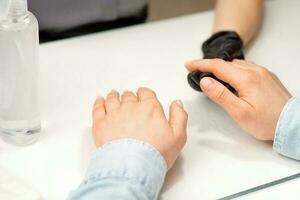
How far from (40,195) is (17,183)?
0.03 metres

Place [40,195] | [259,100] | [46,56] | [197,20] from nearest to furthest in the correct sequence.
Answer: [40,195] < [259,100] < [46,56] < [197,20]

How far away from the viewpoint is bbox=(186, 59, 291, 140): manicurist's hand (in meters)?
0.70

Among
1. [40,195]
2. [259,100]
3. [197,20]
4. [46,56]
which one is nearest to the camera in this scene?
[40,195]

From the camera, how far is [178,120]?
2.22ft

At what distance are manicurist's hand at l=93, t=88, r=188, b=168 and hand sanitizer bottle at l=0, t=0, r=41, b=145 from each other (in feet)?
0.25

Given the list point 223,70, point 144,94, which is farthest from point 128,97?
point 223,70

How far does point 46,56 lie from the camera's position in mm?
832

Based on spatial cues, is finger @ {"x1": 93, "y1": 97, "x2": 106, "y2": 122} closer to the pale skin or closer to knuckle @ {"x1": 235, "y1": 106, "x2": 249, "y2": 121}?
the pale skin

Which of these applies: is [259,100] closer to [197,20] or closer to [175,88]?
[175,88]

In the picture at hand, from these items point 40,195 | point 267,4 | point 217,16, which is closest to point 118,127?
point 40,195

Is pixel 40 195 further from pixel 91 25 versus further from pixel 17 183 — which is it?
pixel 91 25

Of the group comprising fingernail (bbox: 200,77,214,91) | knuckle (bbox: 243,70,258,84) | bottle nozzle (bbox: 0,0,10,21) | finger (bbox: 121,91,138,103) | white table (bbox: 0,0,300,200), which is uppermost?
bottle nozzle (bbox: 0,0,10,21)

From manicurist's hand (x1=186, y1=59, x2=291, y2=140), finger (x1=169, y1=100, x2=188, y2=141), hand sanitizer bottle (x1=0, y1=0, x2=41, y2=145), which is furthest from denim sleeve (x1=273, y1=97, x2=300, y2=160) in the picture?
hand sanitizer bottle (x1=0, y1=0, x2=41, y2=145)

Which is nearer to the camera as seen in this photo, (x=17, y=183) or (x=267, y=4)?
(x=17, y=183)
